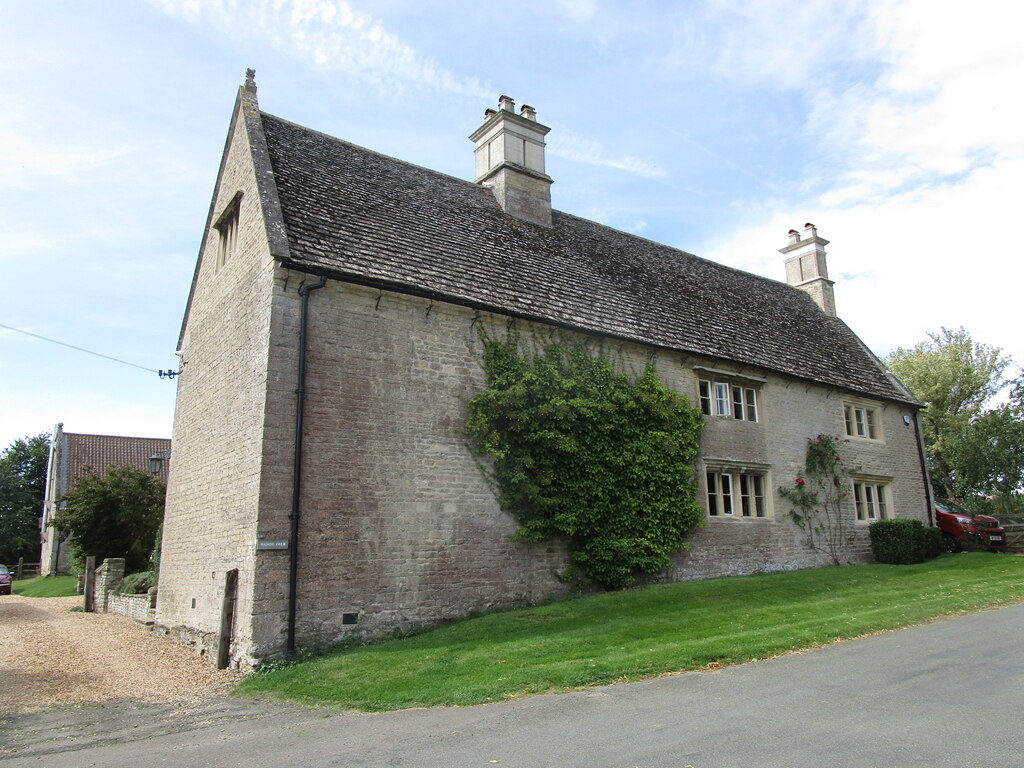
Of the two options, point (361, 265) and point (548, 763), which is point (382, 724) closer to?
point (548, 763)

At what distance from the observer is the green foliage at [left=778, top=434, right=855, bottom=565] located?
18.2 m

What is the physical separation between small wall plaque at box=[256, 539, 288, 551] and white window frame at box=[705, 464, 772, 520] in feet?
31.7

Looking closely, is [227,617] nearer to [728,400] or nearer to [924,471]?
[728,400]

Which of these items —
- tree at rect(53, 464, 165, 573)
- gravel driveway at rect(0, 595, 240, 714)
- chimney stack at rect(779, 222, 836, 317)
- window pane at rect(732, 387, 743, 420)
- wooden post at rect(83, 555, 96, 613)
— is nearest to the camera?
gravel driveway at rect(0, 595, 240, 714)

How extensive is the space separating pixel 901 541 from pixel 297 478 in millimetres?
16289

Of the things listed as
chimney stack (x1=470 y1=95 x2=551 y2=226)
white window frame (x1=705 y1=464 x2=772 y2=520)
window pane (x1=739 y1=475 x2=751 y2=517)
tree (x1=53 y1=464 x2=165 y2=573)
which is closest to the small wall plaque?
white window frame (x1=705 y1=464 x2=772 y2=520)

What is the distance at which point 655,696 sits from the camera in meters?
7.23

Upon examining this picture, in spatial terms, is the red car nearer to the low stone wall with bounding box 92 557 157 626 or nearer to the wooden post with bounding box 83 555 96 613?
the low stone wall with bounding box 92 557 157 626

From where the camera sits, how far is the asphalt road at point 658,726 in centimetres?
535

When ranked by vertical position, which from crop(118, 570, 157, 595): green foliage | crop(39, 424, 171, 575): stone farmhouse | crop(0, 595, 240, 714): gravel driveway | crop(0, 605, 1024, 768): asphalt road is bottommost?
crop(0, 595, 240, 714): gravel driveway

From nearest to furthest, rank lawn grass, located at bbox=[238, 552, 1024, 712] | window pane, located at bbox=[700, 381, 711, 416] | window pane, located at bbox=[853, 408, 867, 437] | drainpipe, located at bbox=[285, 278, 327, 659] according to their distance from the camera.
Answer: lawn grass, located at bbox=[238, 552, 1024, 712]
drainpipe, located at bbox=[285, 278, 327, 659]
window pane, located at bbox=[700, 381, 711, 416]
window pane, located at bbox=[853, 408, 867, 437]

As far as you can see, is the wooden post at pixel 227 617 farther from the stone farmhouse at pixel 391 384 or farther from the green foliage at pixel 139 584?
the green foliage at pixel 139 584

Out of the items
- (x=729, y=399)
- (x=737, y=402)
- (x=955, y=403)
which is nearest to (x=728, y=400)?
(x=729, y=399)

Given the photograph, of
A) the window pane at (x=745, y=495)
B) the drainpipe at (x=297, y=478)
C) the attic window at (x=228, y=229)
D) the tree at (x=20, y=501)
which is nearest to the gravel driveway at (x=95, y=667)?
the drainpipe at (x=297, y=478)
